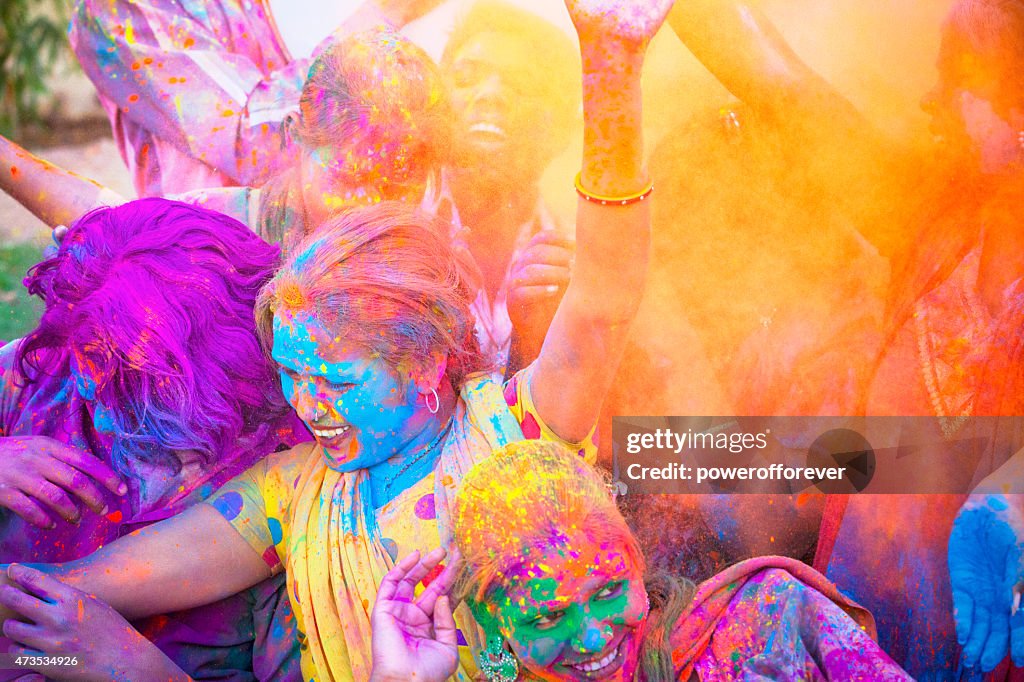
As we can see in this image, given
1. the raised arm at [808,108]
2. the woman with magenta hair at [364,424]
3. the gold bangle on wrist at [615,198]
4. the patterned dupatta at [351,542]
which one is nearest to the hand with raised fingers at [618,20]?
the woman with magenta hair at [364,424]

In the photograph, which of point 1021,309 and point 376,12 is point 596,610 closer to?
point 1021,309

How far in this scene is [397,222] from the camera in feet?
7.34

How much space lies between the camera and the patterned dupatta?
217 centimetres

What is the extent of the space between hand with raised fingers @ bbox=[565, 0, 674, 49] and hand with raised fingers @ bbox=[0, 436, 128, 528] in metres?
1.51

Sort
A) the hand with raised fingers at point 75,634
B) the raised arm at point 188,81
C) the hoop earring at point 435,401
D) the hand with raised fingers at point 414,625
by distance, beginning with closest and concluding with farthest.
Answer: the hand with raised fingers at point 414,625 → the hand with raised fingers at point 75,634 → the hoop earring at point 435,401 → the raised arm at point 188,81

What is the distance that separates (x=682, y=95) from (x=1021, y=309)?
104cm

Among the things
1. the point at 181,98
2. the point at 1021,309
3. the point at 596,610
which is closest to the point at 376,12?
the point at 181,98

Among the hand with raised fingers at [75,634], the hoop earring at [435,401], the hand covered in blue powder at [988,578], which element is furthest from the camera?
the hand covered in blue powder at [988,578]

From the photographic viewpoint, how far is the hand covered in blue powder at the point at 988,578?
7.70ft

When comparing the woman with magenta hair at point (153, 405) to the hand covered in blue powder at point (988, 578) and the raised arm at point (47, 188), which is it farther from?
the hand covered in blue powder at point (988, 578)

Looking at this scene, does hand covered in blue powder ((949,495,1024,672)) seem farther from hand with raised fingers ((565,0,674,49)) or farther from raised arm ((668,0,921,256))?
hand with raised fingers ((565,0,674,49))

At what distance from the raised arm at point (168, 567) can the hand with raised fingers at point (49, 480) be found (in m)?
0.13

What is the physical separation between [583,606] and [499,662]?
276mm

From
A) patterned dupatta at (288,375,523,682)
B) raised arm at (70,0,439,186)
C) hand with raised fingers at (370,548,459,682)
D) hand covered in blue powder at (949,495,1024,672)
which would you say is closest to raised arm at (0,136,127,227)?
raised arm at (70,0,439,186)
